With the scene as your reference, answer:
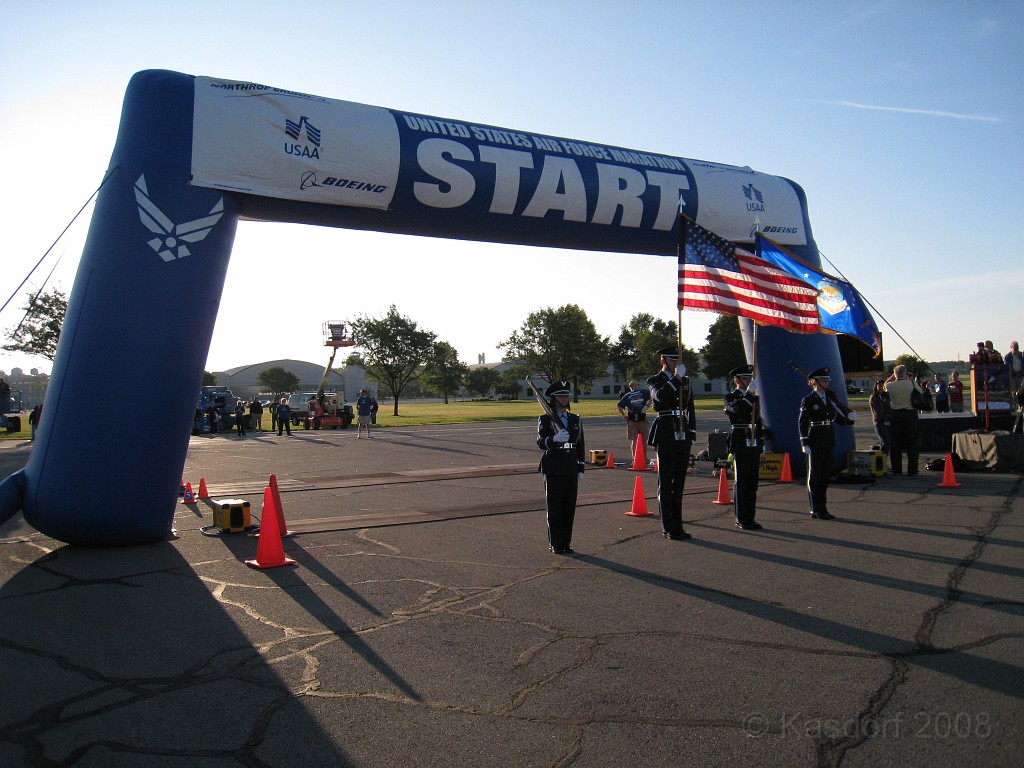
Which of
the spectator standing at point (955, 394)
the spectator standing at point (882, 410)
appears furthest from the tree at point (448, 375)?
the spectator standing at point (882, 410)

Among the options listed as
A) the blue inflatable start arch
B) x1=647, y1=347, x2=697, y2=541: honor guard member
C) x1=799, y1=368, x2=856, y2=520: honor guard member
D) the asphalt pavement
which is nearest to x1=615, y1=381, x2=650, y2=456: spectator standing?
the blue inflatable start arch

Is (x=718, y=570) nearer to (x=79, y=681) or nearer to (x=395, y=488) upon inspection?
(x=79, y=681)

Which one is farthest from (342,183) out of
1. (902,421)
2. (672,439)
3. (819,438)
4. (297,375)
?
(297,375)

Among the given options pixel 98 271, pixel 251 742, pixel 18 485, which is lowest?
pixel 251 742

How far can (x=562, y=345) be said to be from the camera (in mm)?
71562

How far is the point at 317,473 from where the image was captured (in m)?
14.9

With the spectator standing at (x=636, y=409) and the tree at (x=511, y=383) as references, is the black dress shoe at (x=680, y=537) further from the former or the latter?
the tree at (x=511, y=383)

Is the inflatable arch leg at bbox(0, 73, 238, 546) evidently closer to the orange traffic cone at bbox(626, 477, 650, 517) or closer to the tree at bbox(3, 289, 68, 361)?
the orange traffic cone at bbox(626, 477, 650, 517)

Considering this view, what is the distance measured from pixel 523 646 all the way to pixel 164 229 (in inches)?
229

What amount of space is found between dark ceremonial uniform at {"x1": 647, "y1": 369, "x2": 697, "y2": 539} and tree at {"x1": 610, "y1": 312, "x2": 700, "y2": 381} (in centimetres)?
7053

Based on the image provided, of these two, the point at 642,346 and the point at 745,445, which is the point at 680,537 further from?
the point at 642,346

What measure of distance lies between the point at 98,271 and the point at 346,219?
299 centimetres

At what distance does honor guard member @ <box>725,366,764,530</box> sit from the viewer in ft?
27.9

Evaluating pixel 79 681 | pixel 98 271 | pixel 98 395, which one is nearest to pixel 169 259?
pixel 98 271
